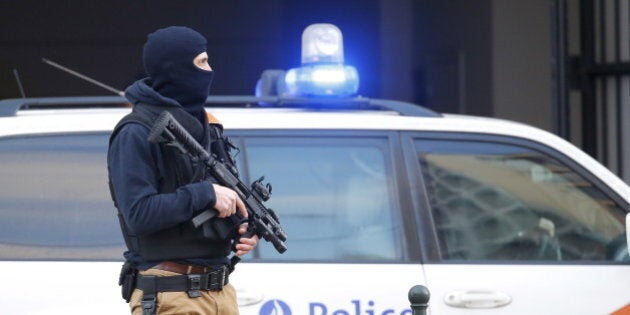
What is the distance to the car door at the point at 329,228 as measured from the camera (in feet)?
13.6

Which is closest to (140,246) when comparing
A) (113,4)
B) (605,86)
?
(605,86)

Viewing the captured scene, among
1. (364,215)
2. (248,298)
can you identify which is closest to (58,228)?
(248,298)

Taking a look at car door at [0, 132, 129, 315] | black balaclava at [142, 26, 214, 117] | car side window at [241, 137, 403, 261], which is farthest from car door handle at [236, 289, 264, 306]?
black balaclava at [142, 26, 214, 117]

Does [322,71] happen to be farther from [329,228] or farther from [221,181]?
[221,181]

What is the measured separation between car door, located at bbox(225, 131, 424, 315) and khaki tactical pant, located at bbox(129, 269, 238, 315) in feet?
2.27

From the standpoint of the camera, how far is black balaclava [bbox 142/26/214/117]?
3326 mm

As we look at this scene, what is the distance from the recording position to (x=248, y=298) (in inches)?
162

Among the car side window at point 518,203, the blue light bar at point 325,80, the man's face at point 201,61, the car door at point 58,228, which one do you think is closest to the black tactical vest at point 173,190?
the man's face at point 201,61

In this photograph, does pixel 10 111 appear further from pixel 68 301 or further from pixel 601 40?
pixel 601 40

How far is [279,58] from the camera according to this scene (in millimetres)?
13039

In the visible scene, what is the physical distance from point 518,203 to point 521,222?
0.23ft

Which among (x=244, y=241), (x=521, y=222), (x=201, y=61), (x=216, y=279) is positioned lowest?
(x=521, y=222)

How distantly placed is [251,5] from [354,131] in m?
8.82

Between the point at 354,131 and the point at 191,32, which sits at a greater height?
the point at 191,32
